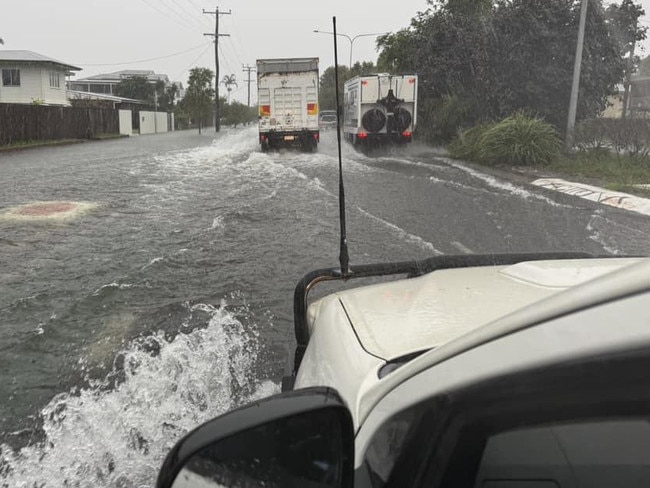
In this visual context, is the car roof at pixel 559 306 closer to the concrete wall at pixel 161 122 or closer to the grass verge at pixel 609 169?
the grass verge at pixel 609 169

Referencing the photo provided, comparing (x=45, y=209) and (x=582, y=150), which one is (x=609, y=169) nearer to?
(x=582, y=150)

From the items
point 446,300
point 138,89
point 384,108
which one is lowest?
point 446,300

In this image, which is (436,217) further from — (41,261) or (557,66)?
(557,66)

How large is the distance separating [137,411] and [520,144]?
16.0 metres

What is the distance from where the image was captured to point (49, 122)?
28.2 metres

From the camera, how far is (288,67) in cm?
2262

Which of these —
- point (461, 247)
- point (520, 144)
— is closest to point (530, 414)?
point (461, 247)

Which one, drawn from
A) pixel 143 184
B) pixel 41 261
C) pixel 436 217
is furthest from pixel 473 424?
pixel 143 184

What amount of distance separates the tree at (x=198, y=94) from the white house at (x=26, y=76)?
39.4 ft

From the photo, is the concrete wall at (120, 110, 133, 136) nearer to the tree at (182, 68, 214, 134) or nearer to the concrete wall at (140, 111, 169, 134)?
the concrete wall at (140, 111, 169, 134)

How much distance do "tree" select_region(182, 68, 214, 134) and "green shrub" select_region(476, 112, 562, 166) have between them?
37111 mm

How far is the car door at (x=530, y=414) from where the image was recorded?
808mm

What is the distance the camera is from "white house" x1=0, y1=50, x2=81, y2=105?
132 ft

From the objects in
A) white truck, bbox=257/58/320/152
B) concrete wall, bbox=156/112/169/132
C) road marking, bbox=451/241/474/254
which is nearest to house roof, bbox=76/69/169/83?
concrete wall, bbox=156/112/169/132
